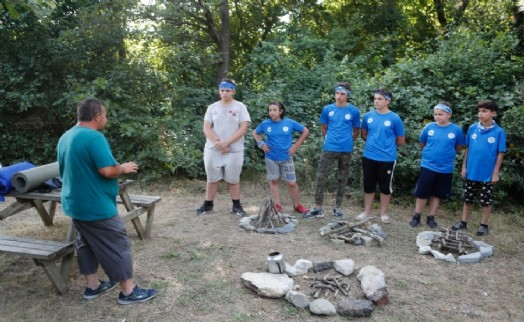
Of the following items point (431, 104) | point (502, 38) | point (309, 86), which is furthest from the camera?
point (309, 86)

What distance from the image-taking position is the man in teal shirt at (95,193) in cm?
321

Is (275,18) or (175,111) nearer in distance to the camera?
(175,111)

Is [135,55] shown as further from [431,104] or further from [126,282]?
[126,282]

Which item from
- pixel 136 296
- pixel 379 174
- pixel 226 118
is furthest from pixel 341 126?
pixel 136 296

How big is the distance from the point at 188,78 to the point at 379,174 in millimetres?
5671

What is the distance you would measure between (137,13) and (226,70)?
8.18ft

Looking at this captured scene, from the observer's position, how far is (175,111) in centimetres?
884

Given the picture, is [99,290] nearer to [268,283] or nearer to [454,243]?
[268,283]

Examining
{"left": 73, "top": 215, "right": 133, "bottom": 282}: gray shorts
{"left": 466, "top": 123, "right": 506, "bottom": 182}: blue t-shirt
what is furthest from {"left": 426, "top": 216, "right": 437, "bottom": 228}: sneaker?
{"left": 73, "top": 215, "right": 133, "bottom": 282}: gray shorts

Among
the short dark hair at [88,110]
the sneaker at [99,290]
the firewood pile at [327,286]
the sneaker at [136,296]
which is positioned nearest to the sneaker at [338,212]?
the firewood pile at [327,286]

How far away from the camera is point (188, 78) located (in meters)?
9.79

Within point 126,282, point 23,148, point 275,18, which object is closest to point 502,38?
point 275,18

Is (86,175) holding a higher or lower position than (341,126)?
lower

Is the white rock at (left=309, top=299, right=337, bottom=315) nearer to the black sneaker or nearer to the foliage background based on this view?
the black sneaker
